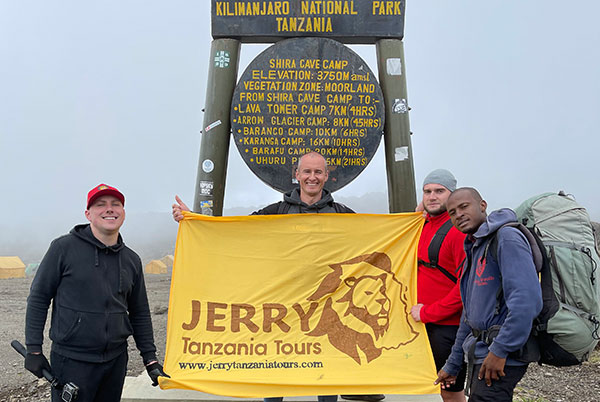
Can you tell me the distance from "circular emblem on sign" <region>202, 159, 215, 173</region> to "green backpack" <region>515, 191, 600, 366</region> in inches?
143

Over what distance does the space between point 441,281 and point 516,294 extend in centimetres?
116

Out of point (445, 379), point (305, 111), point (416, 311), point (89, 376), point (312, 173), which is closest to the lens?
point (89, 376)

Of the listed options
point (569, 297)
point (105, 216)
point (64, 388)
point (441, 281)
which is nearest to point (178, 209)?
point (105, 216)

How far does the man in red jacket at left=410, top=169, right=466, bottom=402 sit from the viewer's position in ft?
12.3

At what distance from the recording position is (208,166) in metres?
5.39

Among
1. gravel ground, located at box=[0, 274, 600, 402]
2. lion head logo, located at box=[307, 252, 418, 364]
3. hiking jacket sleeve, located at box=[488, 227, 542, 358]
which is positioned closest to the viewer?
hiking jacket sleeve, located at box=[488, 227, 542, 358]

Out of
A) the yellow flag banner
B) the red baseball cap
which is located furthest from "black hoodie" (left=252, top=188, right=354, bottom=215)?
the red baseball cap

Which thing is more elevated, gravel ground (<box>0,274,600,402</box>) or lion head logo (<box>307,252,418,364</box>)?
lion head logo (<box>307,252,418,364</box>)

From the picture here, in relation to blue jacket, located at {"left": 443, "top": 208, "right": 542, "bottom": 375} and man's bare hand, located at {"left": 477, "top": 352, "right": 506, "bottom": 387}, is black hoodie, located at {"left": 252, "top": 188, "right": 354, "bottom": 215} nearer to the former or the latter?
blue jacket, located at {"left": 443, "top": 208, "right": 542, "bottom": 375}

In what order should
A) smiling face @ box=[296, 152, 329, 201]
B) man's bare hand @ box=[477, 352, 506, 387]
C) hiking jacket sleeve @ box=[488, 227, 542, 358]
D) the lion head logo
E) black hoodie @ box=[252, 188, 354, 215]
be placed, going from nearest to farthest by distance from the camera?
hiking jacket sleeve @ box=[488, 227, 542, 358] → man's bare hand @ box=[477, 352, 506, 387] → the lion head logo → smiling face @ box=[296, 152, 329, 201] → black hoodie @ box=[252, 188, 354, 215]

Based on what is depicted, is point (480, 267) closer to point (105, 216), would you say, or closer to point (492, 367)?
point (492, 367)

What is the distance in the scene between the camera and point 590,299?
2.82 meters

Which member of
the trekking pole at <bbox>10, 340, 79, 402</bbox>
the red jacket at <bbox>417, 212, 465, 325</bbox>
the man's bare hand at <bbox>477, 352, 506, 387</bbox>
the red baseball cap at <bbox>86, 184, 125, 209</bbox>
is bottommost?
the trekking pole at <bbox>10, 340, 79, 402</bbox>

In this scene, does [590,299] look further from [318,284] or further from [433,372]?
[318,284]
